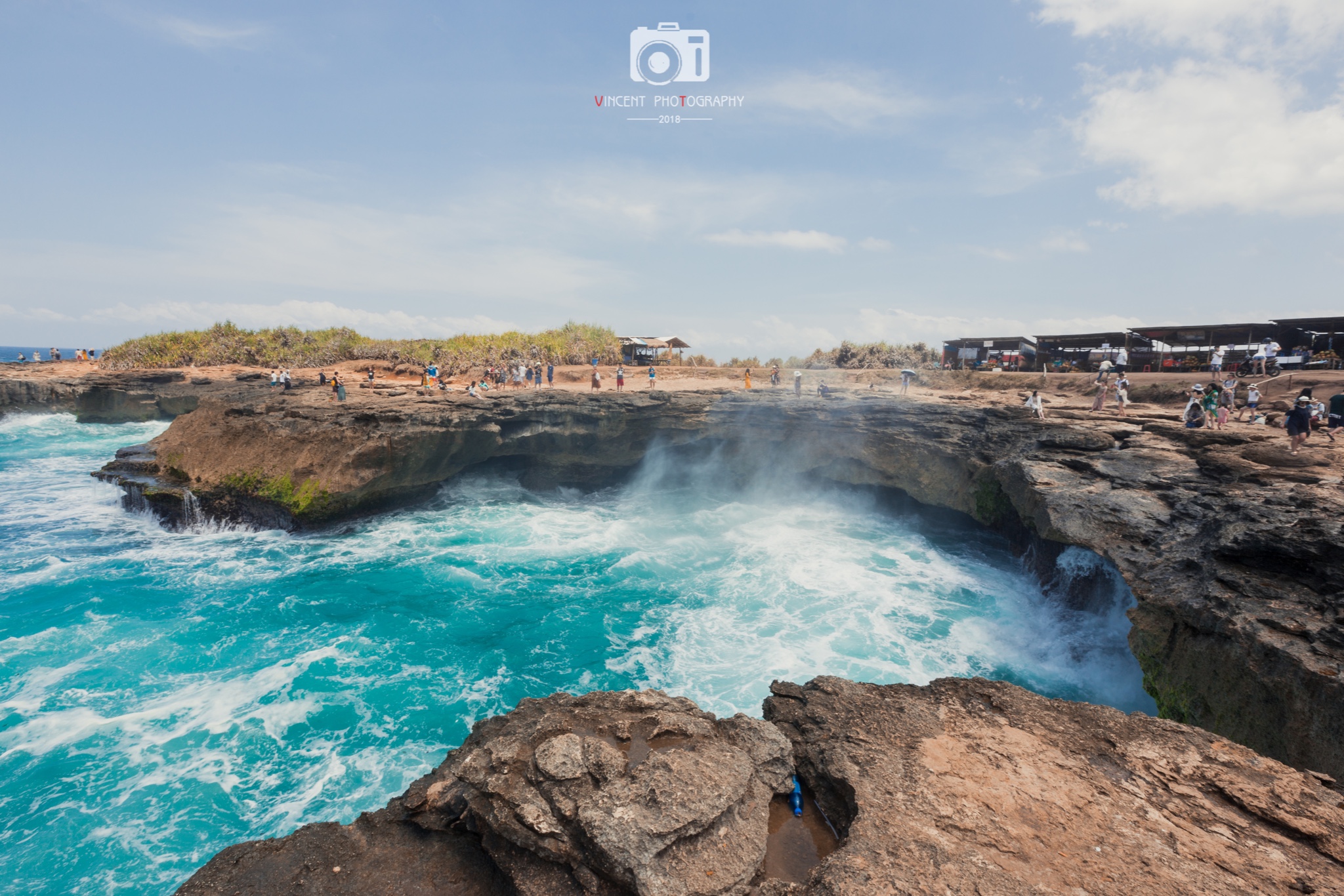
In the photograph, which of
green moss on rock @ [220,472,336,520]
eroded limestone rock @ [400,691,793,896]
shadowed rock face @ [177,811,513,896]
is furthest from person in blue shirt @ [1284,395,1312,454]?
green moss on rock @ [220,472,336,520]

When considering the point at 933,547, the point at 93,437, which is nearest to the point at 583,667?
the point at 933,547

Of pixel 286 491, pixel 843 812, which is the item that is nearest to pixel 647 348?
pixel 286 491

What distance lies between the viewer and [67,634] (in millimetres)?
11516

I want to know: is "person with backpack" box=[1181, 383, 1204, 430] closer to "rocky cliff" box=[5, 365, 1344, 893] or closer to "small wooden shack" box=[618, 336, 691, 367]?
"rocky cliff" box=[5, 365, 1344, 893]

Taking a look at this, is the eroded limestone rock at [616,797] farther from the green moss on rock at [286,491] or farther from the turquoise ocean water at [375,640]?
the green moss on rock at [286,491]

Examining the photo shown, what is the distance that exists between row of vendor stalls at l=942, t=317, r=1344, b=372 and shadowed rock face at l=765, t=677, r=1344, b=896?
71.4ft

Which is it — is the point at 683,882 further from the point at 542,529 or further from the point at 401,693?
the point at 542,529

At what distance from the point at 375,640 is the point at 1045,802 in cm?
1239

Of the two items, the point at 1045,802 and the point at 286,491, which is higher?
the point at 286,491

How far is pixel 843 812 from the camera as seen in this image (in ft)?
14.5

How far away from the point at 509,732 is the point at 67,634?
13.6m

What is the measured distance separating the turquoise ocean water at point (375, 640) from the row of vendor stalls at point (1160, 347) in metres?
12.4

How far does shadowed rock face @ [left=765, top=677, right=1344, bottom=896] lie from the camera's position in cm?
363

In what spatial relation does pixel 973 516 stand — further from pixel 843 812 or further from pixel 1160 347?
pixel 843 812
